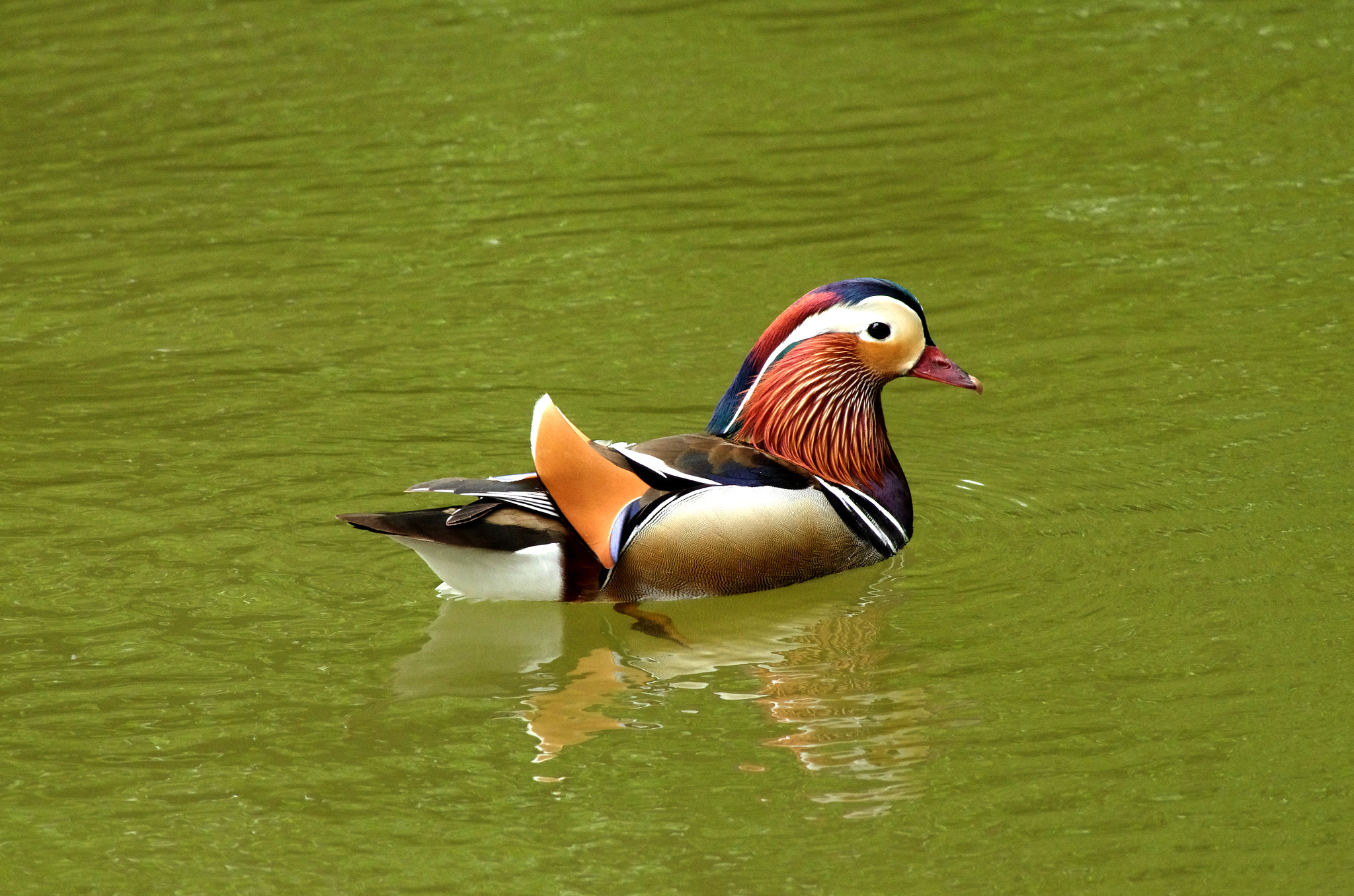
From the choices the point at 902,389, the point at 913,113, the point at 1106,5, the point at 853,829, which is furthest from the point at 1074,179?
the point at 853,829

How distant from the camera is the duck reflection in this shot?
5840mm

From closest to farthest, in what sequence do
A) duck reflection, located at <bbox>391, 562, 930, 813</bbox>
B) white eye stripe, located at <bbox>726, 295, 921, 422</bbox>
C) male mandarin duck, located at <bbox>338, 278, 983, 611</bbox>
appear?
duck reflection, located at <bbox>391, 562, 930, 813</bbox> → male mandarin duck, located at <bbox>338, 278, 983, 611</bbox> → white eye stripe, located at <bbox>726, 295, 921, 422</bbox>

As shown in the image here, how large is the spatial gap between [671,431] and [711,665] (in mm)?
2132

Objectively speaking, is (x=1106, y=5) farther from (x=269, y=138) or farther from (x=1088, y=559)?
(x=1088, y=559)

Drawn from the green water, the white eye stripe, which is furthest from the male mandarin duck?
the green water

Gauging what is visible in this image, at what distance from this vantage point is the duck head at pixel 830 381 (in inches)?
291

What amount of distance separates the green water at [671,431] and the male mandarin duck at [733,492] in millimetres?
182

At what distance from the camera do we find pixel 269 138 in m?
13.0

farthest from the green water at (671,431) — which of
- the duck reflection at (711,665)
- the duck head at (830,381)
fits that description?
the duck head at (830,381)

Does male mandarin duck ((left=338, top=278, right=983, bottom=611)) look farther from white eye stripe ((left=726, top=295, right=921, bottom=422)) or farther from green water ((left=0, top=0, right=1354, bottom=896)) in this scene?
green water ((left=0, top=0, right=1354, bottom=896))

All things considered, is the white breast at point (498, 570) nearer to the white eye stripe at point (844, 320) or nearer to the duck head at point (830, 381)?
the duck head at point (830, 381)

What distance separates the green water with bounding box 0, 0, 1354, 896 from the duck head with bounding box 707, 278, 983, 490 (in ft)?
1.61

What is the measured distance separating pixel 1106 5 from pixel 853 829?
36.8 feet

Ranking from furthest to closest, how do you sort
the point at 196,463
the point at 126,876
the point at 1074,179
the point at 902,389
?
the point at 1074,179 → the point at 902,389 → the point at 196,463 → the point at 126,876
